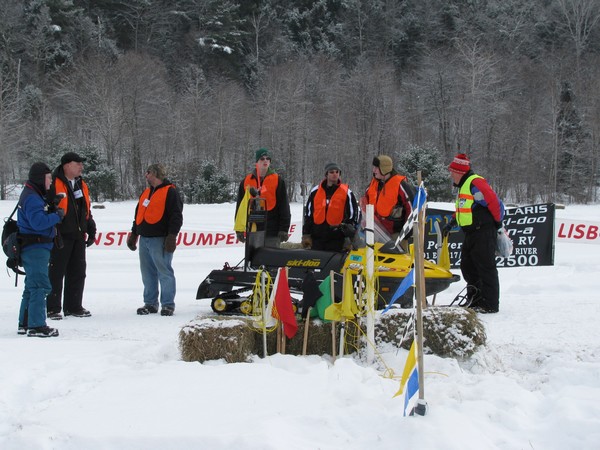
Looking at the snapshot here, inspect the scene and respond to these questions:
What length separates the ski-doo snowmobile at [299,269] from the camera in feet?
19.9

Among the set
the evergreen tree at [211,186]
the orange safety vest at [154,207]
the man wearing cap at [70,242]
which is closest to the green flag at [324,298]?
the orange safety vest at [154,207]

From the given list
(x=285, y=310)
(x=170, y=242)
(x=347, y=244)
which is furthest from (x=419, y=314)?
(x=170, y=242)

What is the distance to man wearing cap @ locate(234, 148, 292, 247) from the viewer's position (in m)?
7.35

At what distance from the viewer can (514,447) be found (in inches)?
126

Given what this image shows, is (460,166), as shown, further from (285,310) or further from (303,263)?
(285,310)

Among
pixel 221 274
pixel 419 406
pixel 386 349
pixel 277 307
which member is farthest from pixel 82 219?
pixel 419 406

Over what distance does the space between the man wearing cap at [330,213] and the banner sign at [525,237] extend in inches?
118

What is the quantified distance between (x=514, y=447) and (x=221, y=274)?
4189mm

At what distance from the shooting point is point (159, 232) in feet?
23.4

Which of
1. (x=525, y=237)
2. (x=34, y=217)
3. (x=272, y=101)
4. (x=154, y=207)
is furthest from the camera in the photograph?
(x=272, y=101)

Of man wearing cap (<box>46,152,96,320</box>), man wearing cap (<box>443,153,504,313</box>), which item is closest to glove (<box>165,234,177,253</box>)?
man wearing cap (<box>46,152,96,320</box>)

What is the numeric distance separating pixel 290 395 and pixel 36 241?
129 inches

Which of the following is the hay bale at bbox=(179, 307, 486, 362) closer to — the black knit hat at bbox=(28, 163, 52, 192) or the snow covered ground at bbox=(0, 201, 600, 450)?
the snow covered ground at bbox=(0, 201, 600, 450)

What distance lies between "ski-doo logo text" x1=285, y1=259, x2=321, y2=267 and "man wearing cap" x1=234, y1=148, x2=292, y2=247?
102 centimetres
